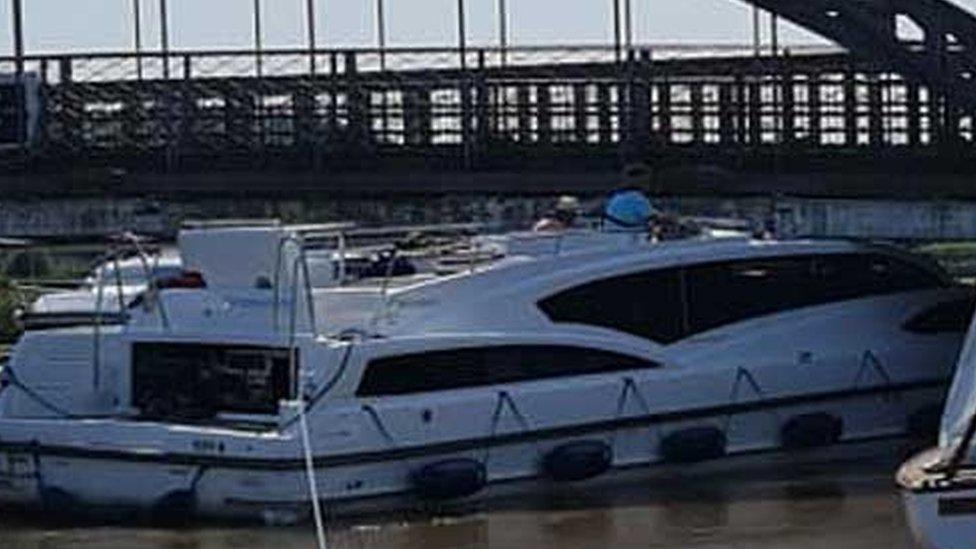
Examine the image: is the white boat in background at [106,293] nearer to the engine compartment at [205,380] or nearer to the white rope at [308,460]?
the engine compartment at [205,380]

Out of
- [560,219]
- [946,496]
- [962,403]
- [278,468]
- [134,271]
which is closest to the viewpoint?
[946,496]

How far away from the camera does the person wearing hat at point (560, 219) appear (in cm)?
3778

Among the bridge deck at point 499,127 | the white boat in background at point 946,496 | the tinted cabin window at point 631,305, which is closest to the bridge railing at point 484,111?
the bridge deck at point 499,127

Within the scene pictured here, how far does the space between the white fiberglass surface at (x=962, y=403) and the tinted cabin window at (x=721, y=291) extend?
796 cm

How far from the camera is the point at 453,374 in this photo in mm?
34094

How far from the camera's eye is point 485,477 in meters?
33.7

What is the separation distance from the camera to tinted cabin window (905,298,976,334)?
3812cm

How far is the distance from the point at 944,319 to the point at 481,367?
23.3 feet

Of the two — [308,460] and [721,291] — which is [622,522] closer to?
[308,460]

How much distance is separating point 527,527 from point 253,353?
398cm

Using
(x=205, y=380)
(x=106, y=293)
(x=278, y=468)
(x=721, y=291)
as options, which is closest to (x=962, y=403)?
(x=278, y=468)

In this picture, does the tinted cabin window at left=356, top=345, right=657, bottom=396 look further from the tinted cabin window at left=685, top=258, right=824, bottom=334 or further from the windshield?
the windshield

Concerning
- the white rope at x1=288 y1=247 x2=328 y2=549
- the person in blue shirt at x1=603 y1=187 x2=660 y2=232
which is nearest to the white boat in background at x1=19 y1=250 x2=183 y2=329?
the white rope at x1=288 y1=247 x2=328 y2=549

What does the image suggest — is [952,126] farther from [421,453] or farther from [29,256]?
[29,256]
